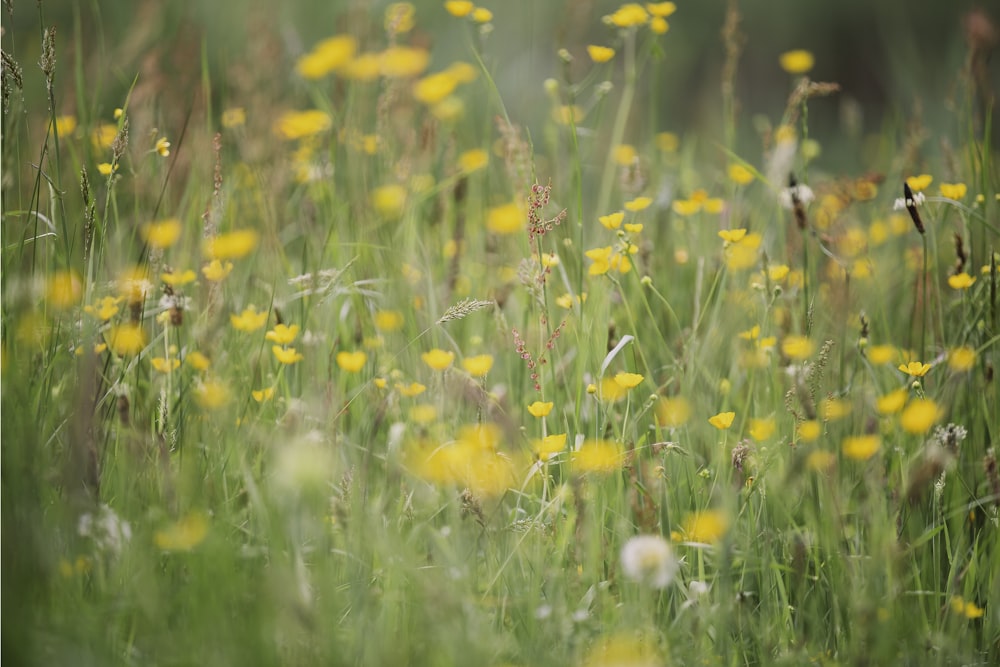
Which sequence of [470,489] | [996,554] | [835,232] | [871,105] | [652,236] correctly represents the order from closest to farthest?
1. [470,489]
2. [996,554]
3. [835,232]
4. [652,236]
5. [871,105]

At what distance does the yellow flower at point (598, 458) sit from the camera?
1.36 m

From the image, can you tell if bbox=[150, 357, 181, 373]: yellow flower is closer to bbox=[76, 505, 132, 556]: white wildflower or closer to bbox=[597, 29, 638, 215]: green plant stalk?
bbox=[76, 505, 132, 556]: white wildflower

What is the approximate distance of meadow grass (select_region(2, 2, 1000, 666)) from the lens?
1162 mm

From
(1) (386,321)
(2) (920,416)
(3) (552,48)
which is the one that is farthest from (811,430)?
(3) (552,48)

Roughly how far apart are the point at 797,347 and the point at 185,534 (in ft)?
3.38

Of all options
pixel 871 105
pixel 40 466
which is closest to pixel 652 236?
pixel 40 466

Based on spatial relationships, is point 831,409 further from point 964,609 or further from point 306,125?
point 306,125

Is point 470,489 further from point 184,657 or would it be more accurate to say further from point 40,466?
point 40,466

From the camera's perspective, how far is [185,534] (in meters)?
1.17

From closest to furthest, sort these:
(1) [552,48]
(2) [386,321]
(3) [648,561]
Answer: (3) [648,561], (2) [386,321], (1) [552,48]

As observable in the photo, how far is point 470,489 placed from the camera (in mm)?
1331

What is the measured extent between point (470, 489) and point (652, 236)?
4.44 feet

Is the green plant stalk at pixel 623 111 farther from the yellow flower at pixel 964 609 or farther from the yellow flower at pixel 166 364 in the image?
the yellow flower at pixel 964 609

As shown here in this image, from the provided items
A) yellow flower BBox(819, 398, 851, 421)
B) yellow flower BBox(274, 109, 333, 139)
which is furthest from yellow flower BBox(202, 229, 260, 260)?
yellow flower BBox(819, 398, 851, 421)
